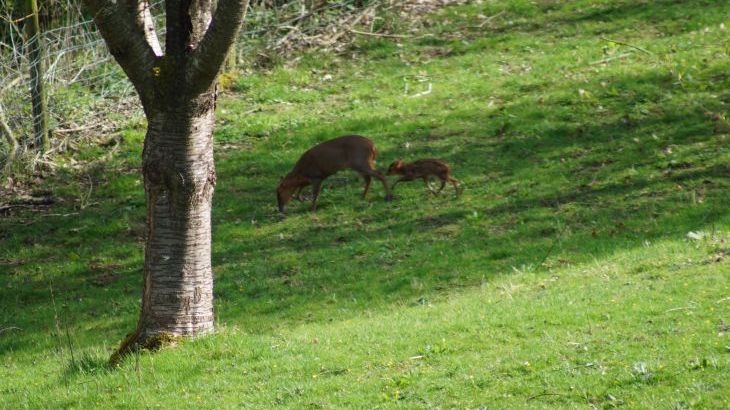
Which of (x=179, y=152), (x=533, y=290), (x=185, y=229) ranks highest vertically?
(x=179, y=152)

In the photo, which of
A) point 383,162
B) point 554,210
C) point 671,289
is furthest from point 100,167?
point 671,289

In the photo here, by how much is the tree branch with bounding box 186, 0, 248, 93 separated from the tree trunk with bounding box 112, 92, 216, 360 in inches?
11.3

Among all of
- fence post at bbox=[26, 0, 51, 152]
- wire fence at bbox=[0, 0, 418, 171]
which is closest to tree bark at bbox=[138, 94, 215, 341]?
wire fence at bbox=[0, 0, 418, 171]

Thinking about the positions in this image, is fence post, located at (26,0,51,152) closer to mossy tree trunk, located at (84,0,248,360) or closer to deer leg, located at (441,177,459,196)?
deer leg, located at (441,177,459,196)

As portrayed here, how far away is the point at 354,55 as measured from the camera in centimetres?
2309

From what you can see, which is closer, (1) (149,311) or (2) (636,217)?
(1) (149,311)

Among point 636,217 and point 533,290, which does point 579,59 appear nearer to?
point 636,217

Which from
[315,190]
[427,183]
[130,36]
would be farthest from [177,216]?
[427,183]

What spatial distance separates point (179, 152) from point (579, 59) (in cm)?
1307

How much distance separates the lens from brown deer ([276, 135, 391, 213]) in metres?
16.3

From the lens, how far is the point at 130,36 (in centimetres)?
954

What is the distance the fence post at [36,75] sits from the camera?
733 inches

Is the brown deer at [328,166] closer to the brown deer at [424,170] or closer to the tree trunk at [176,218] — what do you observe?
the brown deer at [424,170]

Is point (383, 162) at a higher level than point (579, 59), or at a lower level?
lower
